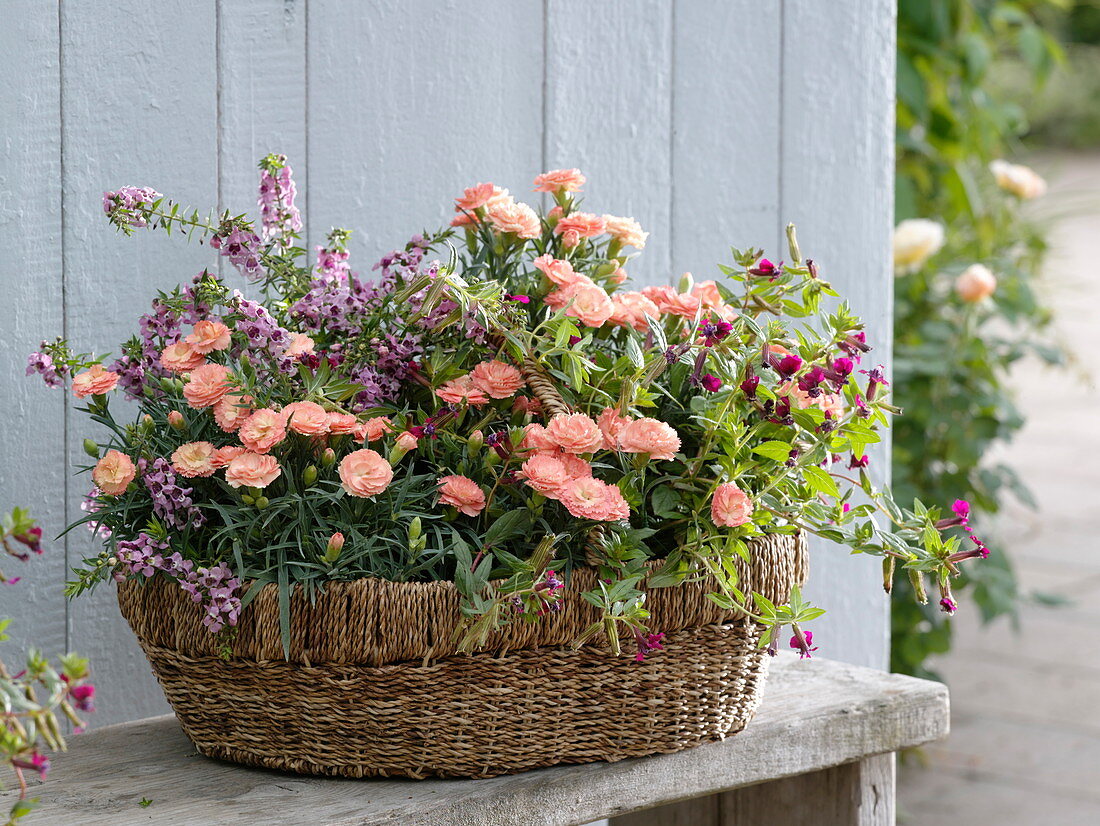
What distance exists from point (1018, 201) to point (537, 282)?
5.97ft

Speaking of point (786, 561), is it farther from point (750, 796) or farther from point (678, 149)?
point (678, 149)

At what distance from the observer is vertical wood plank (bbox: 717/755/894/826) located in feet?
3.71

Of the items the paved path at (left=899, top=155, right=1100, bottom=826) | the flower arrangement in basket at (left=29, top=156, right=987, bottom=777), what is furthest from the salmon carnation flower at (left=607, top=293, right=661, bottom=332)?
the paved path at (left=899, top=155, right=1100, bottom=826)

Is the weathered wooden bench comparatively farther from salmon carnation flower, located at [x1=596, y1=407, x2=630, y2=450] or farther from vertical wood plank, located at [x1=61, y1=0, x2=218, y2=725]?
salmon carnation flower, located at [x1=596, y1=407, x2=630, y2=450]

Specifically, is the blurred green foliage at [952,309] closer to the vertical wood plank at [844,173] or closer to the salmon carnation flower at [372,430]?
the vertical wood plank at [844,173]

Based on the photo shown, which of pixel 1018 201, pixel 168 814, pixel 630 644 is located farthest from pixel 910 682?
pixel 1018 201

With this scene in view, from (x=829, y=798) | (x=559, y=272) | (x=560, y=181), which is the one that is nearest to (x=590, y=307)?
(x=559, y=272)

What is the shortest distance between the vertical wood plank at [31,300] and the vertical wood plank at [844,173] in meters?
0.79

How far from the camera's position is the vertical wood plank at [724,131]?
1.36m

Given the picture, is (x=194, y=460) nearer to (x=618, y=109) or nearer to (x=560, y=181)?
(x=560, y=181)

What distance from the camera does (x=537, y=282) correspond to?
100cm

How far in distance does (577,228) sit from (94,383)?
38 centimetres

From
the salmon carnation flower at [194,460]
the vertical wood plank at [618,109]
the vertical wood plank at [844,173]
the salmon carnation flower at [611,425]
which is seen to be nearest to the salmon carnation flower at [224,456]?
the salmon carnation flower at [194,460]

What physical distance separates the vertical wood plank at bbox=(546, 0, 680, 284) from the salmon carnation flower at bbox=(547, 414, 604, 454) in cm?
50
